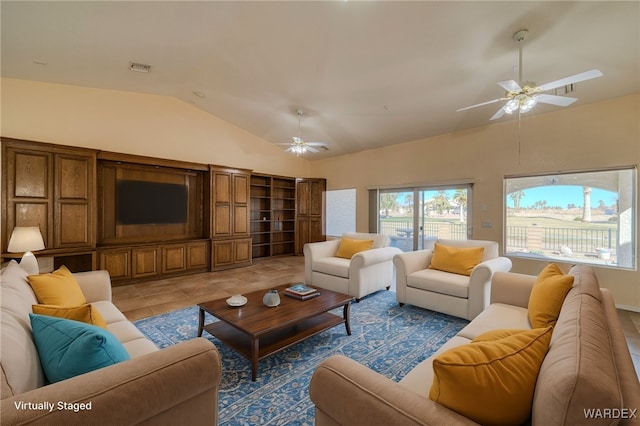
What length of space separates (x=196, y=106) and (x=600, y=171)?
7131 mm

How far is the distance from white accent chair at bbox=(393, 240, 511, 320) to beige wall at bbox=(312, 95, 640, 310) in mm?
1793

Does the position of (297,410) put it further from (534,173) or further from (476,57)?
(534,173)

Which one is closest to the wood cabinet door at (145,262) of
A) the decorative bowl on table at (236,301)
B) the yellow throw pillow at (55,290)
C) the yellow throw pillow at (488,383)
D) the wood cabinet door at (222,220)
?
the wood cabinet door at (222,220)

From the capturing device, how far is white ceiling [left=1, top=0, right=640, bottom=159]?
8.48 feet

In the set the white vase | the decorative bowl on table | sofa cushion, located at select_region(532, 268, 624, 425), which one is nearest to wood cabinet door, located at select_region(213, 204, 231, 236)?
the decorative bowl on table

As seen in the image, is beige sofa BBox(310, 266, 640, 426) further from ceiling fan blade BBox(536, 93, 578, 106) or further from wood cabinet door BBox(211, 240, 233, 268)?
wood cabinet door BBox(211, 240, 233, 268)

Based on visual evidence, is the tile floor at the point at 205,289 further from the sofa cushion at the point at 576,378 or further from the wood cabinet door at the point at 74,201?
the sofa cushion at the point at 576,378

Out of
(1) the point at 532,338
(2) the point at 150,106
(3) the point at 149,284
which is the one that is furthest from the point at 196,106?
(1) the point at 532,338

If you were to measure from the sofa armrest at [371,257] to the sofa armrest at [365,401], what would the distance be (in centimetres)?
252

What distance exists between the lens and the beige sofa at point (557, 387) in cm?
67

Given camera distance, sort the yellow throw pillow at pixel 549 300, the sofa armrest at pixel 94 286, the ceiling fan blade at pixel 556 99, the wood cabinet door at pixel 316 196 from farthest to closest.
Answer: the wood cabinet door at pixel 316 196, the ceiling fan blade at pixel 556 99, the sofa armrest at pixel 94 286, the yellow throw pillow at pixel 549 300

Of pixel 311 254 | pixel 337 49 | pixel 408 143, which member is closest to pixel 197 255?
pixel 311 254

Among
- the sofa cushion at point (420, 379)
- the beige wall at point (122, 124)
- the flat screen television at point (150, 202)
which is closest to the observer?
the sofa cushion at point (420, 379)

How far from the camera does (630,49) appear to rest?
279 centimetres
